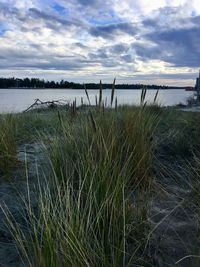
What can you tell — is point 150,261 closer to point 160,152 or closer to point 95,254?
point 95,254

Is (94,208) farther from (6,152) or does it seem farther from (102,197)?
(6,152)

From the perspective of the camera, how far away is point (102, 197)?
7.95 feet

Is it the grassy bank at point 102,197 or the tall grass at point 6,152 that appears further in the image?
the tall grass at point 6,152

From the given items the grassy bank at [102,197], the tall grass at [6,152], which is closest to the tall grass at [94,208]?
the grassy bank at [102,197]

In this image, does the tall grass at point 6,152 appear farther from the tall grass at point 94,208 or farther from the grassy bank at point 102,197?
the tall grass at point 94,208

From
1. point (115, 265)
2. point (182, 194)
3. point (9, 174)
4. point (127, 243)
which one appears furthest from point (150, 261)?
point (9, 174)

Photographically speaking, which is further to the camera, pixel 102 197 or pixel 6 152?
pixel 6 152

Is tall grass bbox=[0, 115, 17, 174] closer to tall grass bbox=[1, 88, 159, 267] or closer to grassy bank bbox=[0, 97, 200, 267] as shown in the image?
grassy bank bbox=[0, 97, 200, 267]

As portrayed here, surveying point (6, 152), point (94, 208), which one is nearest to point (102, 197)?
point (94, 208)

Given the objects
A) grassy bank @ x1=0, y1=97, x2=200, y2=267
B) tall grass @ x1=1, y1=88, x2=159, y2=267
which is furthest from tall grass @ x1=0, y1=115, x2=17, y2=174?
tall grass @ x1=1, y1=88, x2=159, y2=267

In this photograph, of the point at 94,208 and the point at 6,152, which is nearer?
the point at 94,208

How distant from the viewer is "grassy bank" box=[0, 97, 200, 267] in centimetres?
189

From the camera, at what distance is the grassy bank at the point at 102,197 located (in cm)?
189

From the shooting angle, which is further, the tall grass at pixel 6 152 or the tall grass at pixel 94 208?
the tall grass at pixel 6 152
